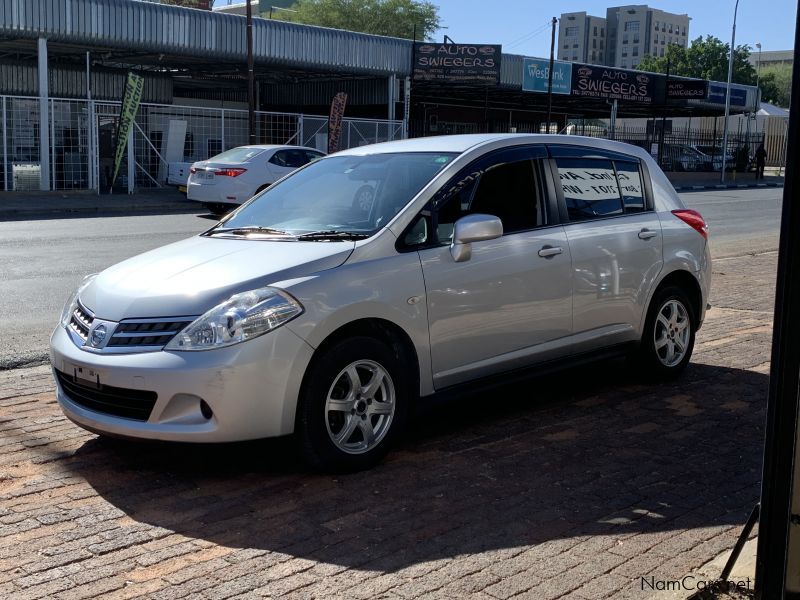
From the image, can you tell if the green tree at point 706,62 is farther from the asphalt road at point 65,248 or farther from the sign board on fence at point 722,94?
the asphalt road at point 65,248

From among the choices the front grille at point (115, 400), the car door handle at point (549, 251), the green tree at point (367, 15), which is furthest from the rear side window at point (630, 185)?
the green tree at point (367, 15)

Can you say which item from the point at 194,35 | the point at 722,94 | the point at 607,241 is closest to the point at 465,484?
the point at 607,241

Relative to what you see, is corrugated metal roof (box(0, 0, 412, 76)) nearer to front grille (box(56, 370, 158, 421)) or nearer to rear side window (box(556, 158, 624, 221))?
rear side window (box(556, 158, 624, 221))

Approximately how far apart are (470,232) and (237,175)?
52.6ft

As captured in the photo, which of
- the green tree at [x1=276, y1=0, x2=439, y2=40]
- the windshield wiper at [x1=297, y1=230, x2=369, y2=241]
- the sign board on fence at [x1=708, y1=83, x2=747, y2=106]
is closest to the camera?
the windshield wiper at [x1=297, y1=230, x2=369, y2=241]

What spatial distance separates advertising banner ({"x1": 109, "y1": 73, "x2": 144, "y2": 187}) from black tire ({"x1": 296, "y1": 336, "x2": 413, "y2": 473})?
2272 centimetres

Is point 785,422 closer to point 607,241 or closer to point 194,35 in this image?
point 607,241

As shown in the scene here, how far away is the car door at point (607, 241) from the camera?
20.1 ft

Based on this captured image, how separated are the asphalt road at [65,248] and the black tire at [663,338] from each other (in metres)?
4.59

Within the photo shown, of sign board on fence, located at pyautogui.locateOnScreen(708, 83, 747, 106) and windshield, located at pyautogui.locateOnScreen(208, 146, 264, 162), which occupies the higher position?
sign board on fence, located at pyautogui.locateOnScreen(708, 83, 747, 106)

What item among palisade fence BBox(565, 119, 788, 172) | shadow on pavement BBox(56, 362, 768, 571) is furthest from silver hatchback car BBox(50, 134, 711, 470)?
palisade fence BBox(565, 119, 788, 172)

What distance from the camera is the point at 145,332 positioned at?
15.1 feet

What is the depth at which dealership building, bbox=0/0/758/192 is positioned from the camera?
26.0 m

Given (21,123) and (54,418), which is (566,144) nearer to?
(54,418)
